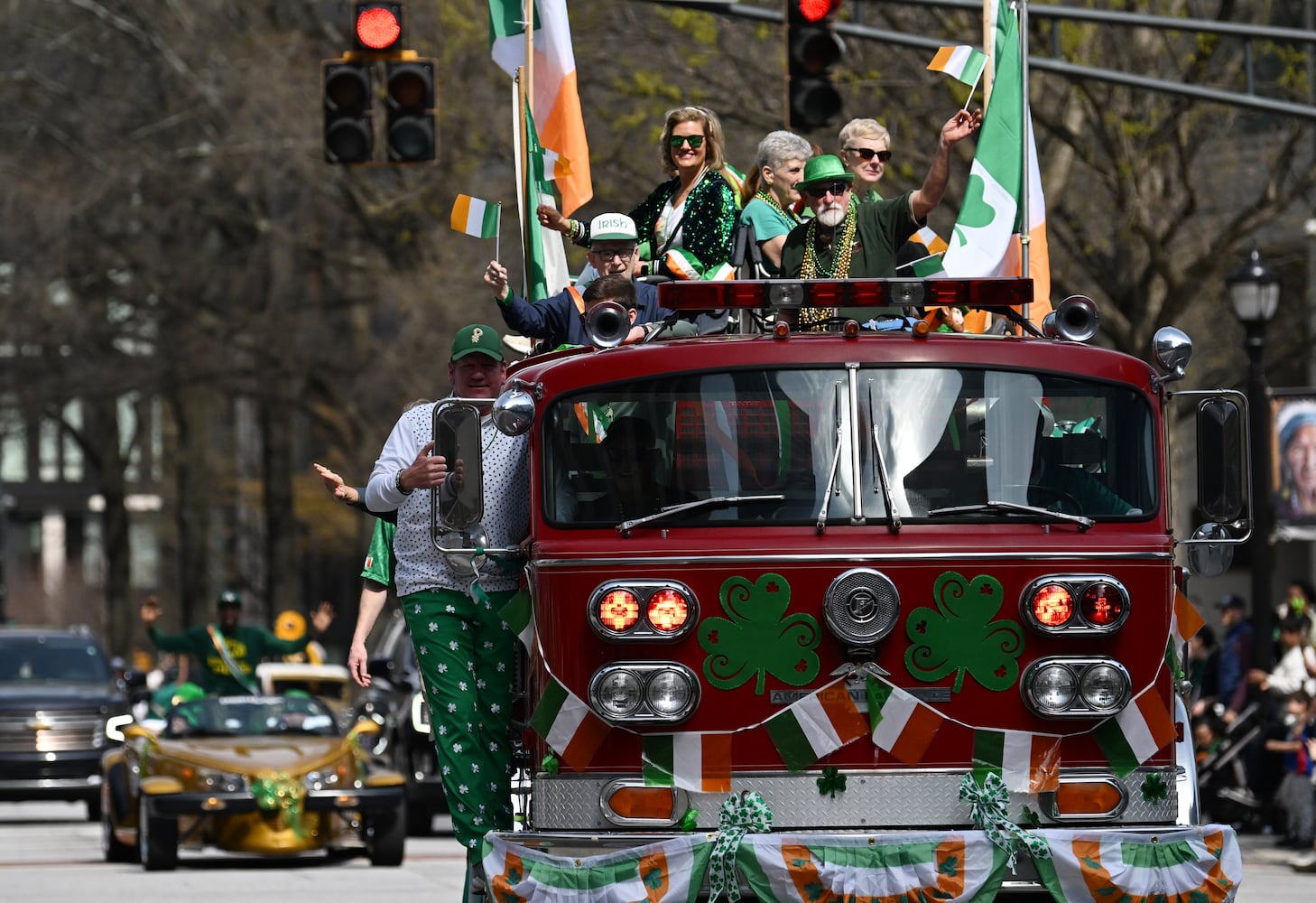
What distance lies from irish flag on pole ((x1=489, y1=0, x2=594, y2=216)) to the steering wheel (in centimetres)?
460

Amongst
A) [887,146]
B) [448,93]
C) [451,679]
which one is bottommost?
[451,679]

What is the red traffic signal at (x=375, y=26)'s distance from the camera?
18.0 meters

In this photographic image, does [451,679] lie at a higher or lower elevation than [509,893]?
higher

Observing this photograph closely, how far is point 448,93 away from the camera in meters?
31.2

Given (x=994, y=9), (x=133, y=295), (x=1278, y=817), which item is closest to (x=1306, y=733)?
(x=1278, y=817)

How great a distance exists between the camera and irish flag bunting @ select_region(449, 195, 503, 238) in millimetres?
11109

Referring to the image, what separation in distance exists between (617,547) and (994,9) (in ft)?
19.2

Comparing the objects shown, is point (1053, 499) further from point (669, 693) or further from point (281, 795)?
point (281, 795)

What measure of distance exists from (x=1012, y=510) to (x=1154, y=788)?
1043 mm

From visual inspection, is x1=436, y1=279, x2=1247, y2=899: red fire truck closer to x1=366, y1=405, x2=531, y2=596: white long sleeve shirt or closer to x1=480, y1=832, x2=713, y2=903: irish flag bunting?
x1=480, y1=832, x2=713, y2=903: irish flag bunting

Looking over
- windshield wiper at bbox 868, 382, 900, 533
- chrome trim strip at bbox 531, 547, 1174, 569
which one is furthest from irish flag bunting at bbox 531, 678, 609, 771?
windshield wiper at bbox 868, 382, 900, 533

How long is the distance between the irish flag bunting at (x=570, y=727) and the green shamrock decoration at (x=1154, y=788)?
180cm

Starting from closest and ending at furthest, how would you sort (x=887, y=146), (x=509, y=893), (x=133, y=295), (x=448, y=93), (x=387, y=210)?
(x=509, y=893) → (x=887, y=146) → (x=448, y=93) → (x=387, y=210) → (x=133, y=295)

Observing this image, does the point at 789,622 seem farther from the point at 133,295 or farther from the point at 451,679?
the point at 133,295
